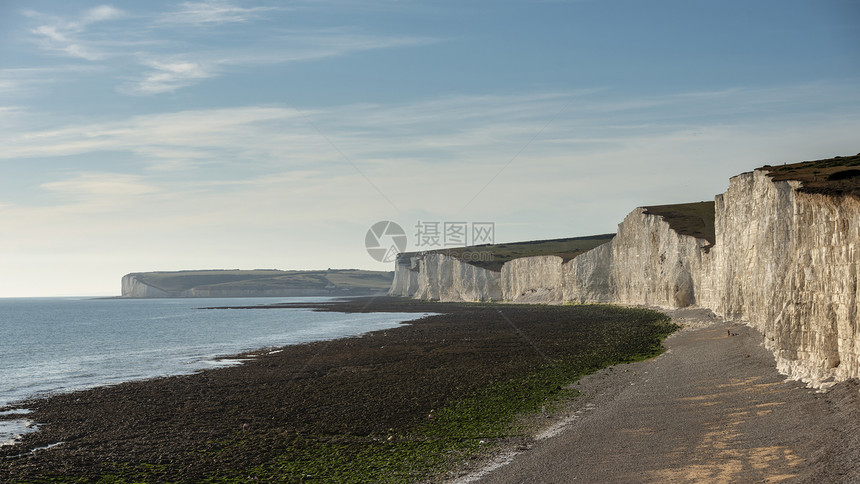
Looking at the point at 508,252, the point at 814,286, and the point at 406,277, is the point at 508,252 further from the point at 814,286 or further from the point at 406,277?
the point at 814,286

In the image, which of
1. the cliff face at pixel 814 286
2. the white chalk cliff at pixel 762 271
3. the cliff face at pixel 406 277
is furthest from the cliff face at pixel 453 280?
the cliff face at pixel 814 286

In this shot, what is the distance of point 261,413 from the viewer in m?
19.8

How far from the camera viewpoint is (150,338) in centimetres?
5547

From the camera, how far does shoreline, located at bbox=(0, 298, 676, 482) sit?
49.0ft

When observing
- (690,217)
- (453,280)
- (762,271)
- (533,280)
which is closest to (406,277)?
(453,280)

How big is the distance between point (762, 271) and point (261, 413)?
2191cm

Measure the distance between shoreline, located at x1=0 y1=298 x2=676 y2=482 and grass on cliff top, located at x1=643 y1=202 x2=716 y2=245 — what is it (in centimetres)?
2694

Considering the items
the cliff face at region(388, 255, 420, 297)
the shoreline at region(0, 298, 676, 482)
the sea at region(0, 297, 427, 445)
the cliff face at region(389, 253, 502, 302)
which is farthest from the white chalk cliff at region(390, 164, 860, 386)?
the cliff face at region(388, 255, 420, 297)

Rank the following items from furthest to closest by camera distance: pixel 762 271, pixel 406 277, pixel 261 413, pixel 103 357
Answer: pixel 406 277, pixel 103 357, pixel 762 271, pixel 261 413

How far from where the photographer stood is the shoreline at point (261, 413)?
14930 millimetres

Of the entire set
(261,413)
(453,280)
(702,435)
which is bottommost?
(261,413)

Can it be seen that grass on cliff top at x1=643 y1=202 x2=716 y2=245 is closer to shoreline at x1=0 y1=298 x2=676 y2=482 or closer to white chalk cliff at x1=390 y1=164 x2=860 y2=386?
white chalk cliff at x1=390 y1=164 x2=860 y2=386

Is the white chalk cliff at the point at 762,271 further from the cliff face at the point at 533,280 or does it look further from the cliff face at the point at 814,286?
the cliff face at the point at 533,280

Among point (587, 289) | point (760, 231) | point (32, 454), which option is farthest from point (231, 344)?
point (587, 289)
